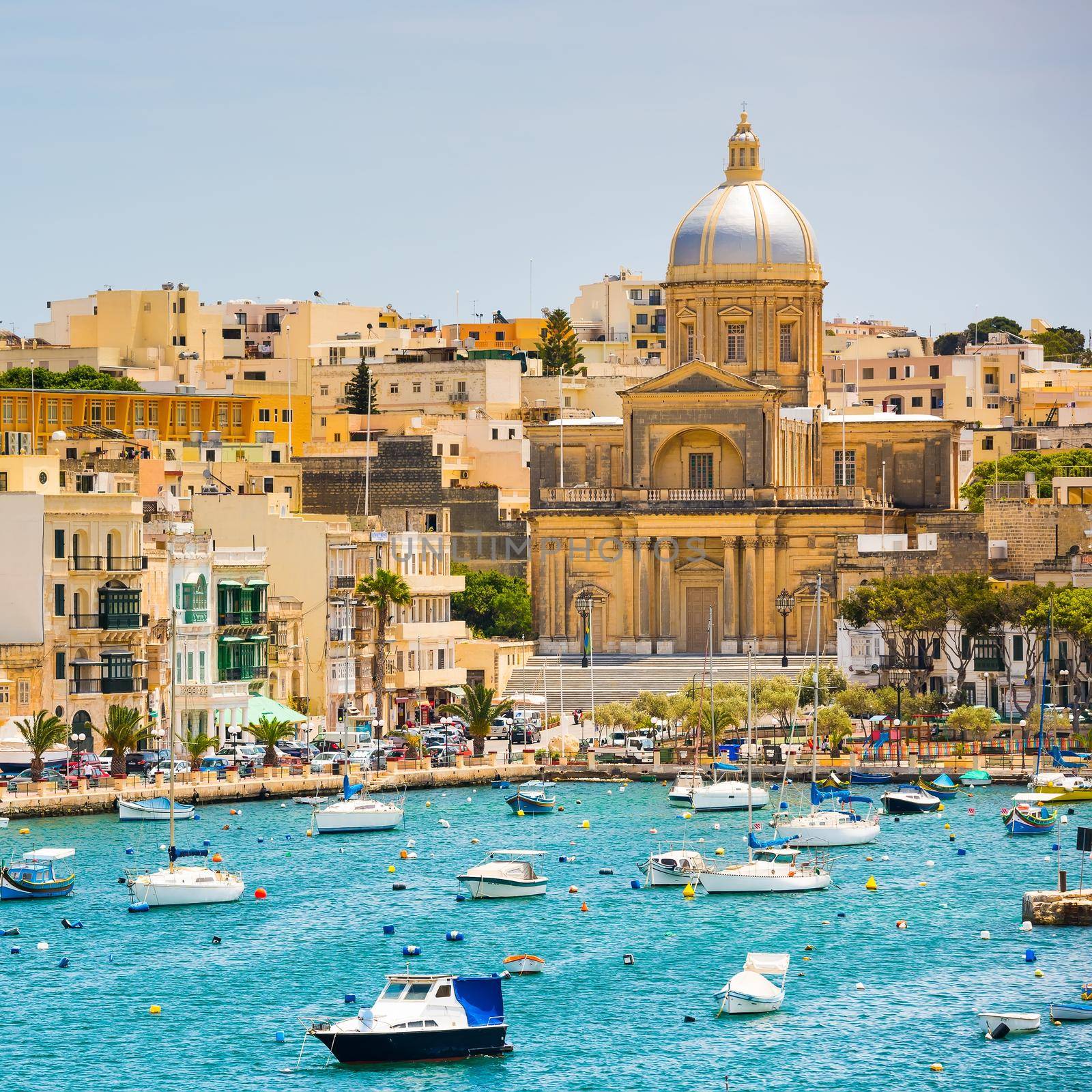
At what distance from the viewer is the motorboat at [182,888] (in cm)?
7406

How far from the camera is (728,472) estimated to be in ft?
412

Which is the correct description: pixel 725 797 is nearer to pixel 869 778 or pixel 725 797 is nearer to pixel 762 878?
pixel 869 778

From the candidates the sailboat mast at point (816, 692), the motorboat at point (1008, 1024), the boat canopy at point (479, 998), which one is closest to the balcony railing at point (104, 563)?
the sailboat mast at point (816, 692)

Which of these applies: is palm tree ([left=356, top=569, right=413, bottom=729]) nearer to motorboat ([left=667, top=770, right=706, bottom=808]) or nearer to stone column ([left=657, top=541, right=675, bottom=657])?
stone column ([left=657, top=541, right=675, bottom=657])

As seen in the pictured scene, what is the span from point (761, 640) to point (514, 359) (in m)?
45.3

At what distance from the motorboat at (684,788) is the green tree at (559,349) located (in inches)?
2816

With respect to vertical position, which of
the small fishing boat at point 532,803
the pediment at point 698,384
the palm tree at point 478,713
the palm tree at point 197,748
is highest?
the pediment at point 698,384

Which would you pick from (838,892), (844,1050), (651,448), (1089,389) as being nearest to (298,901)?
(838,892)

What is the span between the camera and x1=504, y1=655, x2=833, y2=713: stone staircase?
11444 centimetres

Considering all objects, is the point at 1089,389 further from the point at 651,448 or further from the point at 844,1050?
the point at 844,1050

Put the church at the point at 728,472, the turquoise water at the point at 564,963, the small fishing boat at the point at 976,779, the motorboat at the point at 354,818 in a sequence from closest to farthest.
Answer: the turquoise water at the point at 564,963 → the motorboat at the point at 354,818 → the small fishing boat at the point at 976,779 → the church at the point at 728,472

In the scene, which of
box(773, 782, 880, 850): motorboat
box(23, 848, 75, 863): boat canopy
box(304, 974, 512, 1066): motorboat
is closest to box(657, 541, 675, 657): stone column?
box(773, 782, 880, 850): motorboat

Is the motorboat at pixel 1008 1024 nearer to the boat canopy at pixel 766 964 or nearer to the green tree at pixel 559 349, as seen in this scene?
the boat canopy at pixel 766 964

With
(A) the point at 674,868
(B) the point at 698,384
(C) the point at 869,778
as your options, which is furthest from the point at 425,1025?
(B) the point at 698,384
